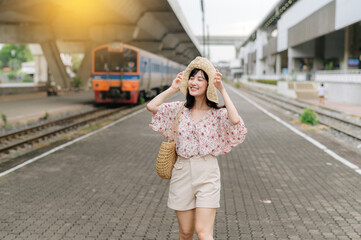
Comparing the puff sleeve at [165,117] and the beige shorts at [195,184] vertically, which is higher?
the puff sleeve at [165,117]

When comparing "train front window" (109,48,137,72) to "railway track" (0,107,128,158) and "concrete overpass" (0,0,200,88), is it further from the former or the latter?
"concrete overpass" (0,0,200,88)

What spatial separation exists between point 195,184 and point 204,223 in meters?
0.30

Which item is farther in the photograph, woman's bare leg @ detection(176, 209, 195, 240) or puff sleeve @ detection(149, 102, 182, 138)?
puff sleeve @ detection(149, 102, 182, 138)

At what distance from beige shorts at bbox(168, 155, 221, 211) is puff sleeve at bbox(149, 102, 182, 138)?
37 cm

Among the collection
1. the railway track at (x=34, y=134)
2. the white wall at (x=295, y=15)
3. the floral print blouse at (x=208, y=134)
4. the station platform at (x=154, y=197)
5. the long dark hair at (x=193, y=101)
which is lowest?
the railway track at (x=34, y=134)

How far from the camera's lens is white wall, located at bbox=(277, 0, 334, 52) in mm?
44147

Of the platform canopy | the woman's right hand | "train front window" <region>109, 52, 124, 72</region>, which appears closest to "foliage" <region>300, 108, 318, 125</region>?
"train front window" <region>109, 52, 124, 72</region>

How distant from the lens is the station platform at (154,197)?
5.18 meters

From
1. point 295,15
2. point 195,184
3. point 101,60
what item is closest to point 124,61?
point 101,60

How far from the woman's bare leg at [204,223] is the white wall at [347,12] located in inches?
1190

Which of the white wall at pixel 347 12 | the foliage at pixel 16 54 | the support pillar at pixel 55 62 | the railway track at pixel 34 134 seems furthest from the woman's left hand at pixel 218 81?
the foliage at pixel 16 54

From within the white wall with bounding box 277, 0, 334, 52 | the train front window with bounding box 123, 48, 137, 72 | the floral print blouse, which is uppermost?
the white wall with bounding box 277, 0, 334, 52

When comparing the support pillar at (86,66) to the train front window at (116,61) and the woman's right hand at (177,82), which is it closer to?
the train front window at (116,61)

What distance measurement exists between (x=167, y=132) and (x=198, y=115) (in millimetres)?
341
